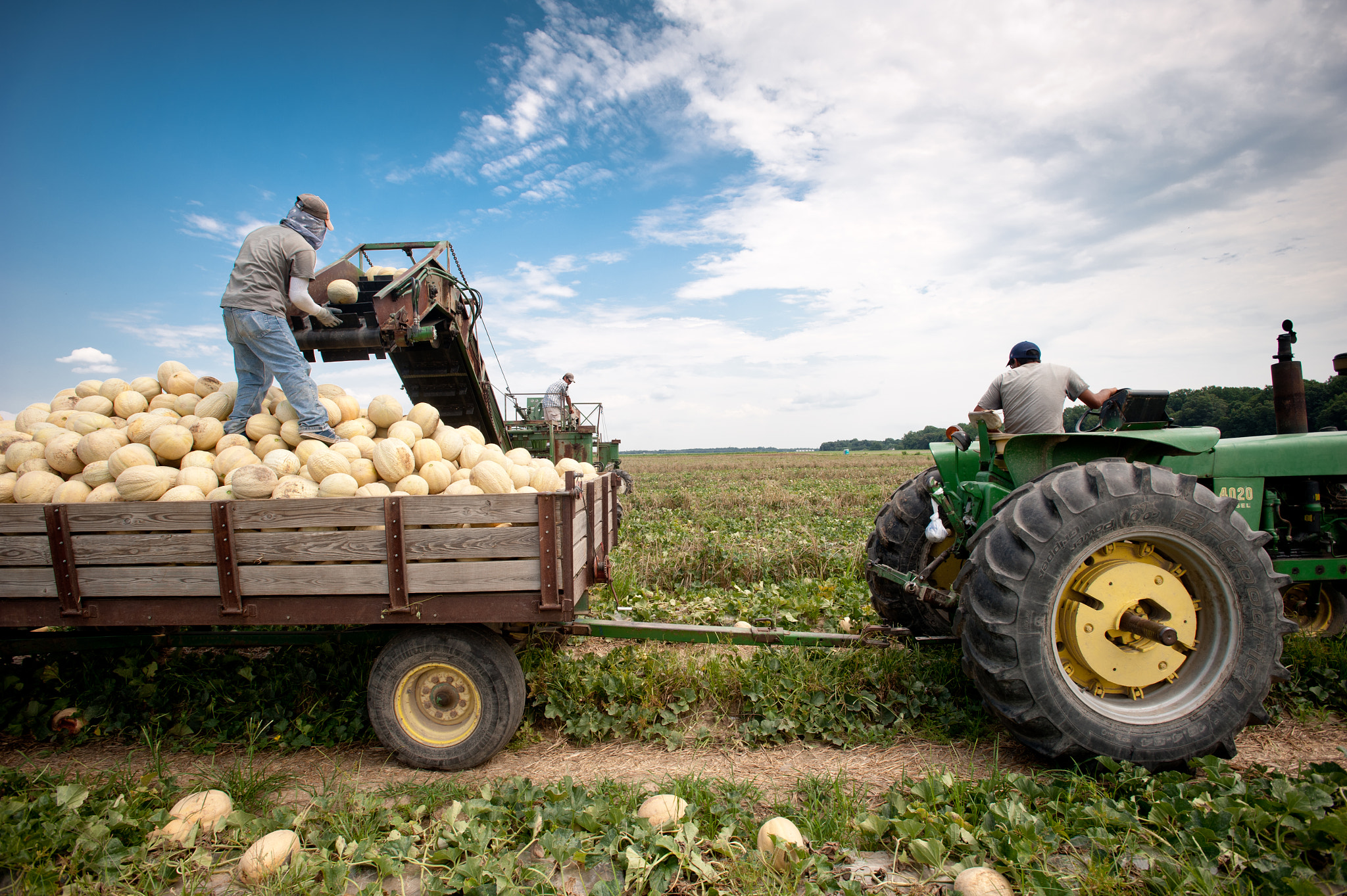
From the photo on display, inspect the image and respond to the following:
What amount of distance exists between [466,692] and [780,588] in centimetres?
382

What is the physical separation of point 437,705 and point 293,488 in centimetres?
150

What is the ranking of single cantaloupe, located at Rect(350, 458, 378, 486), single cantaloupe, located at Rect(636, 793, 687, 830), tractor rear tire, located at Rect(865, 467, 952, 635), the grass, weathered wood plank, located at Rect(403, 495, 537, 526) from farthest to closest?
tractor rear tire, located at Rect(865, 467, 952, 635)
single cantaloupe, located at Rect(350, 458, 378, 486)
weathered wood plank, located at Rect(403, 495, 537, 526)
single cantaloupe, located at Rect(636, 793, 687, 830)
the grass

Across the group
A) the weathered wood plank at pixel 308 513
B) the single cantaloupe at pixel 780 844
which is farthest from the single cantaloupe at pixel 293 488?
the single cantaloupe at pixel 780 844

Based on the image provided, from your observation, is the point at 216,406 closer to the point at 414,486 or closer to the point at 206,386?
the point at 206,386

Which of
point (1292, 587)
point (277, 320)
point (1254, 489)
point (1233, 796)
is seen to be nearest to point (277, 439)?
point (277, 320)

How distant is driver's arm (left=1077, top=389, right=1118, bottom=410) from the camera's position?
443 cm

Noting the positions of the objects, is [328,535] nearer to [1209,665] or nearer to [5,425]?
[5,425]

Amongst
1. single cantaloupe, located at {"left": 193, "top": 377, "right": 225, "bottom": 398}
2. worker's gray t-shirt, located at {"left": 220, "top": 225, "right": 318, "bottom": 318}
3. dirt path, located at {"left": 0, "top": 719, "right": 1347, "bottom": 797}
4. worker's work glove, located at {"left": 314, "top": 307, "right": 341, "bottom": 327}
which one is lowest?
dirt path, located at {"left": 0, "top": 719, "right": 1347, "bottom": 797}

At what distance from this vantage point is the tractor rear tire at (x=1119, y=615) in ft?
Answer: 10.1

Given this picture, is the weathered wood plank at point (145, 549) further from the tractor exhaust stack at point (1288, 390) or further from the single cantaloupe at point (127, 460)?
the tractor exhaust stack at point (1288, 390)

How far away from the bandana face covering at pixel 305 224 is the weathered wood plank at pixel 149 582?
261 cm

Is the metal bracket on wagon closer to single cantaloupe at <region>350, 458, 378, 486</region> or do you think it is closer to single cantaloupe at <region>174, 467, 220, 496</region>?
single cantaloupe at <region>350, 458, 378, 486</region>

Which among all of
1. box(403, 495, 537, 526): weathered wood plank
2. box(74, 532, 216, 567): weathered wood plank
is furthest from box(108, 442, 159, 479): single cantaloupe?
box(403, 495, 537, 526): weathered wood plank

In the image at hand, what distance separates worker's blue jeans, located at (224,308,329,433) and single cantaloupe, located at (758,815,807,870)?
370 cm
